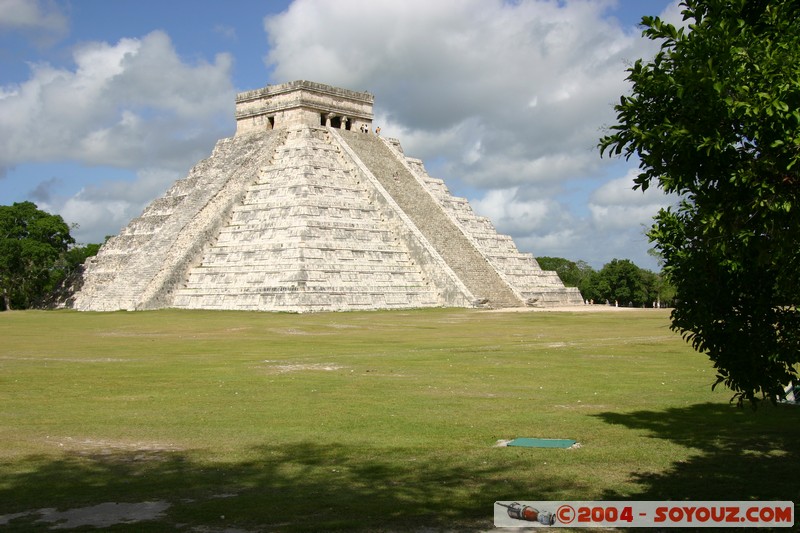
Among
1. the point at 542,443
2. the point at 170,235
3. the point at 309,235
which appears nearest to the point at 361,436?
the point at 542,443

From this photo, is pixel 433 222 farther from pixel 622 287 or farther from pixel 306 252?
pixel 622 287

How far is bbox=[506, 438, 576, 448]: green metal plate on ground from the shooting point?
11.0 metres

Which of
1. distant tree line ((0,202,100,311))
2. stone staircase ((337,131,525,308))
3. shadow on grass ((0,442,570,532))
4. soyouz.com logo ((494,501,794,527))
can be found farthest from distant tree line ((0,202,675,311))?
soyouz.com logo ((494,501,794,527))

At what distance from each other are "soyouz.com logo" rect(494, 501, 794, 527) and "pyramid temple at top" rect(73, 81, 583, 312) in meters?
34.3

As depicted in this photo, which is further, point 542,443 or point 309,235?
point 309,235

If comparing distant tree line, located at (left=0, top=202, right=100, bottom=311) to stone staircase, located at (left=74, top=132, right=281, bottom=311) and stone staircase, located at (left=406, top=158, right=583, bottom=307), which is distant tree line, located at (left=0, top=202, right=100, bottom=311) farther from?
stone staircase, located at (left=406, top=158, right=583, bottom=307)

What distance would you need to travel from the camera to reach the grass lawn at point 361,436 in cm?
855

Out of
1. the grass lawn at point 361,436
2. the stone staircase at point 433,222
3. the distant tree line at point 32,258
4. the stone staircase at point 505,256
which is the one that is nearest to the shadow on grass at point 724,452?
the grass lawn at point 361,436

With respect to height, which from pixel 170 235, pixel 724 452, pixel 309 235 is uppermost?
pixel 170 235

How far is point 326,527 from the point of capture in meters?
7.66

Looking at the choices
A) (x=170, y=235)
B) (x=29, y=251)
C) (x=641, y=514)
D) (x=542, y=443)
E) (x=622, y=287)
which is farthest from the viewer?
(x=622, y=287)

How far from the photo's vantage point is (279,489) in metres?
9.08

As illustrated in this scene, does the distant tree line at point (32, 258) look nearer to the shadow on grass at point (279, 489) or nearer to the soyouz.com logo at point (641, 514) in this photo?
the shadow on grass at point (279, 489)

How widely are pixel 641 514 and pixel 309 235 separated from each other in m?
38.5
